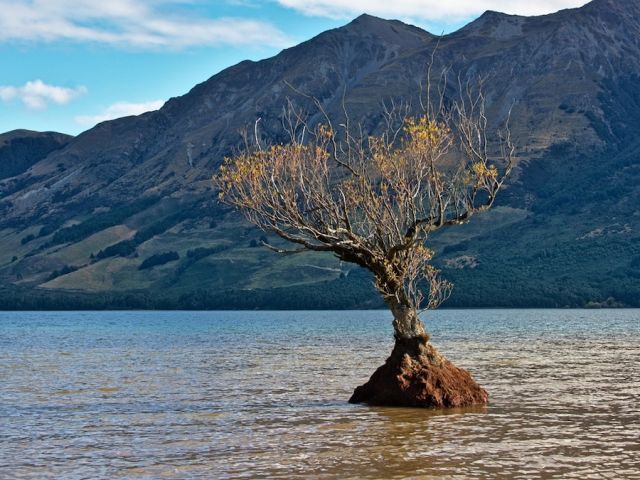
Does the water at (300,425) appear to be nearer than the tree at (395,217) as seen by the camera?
Yes

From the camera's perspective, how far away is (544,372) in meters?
56.5

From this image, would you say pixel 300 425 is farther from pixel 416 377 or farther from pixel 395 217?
pixel 395 217

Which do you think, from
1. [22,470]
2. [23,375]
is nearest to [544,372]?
[23,375]

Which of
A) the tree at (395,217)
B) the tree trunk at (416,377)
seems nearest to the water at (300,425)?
the tree trunk at (416,377)

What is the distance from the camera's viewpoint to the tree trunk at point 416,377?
37656mm

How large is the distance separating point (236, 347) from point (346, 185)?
5550cm

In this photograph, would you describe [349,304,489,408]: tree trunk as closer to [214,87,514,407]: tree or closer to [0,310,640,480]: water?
[214,87,514,407]: tree

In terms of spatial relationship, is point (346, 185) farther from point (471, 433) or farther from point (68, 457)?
point (68, 457)

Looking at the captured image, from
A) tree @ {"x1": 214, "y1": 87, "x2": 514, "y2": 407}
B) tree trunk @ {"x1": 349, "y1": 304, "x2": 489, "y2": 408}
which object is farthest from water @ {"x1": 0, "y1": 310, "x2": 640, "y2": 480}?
tree @ {"x1": 214, "y1": 87, "x2": 514, "y2": 407}

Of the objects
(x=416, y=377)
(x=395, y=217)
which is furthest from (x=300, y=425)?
(x=395, y=217)

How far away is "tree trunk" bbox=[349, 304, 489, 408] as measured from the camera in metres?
37.7

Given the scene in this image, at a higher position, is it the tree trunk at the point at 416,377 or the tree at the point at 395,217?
the tree at the point at 395,217

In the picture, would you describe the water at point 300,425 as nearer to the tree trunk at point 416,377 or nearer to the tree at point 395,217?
the tree trunk at point 416,377

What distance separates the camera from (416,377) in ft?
124
